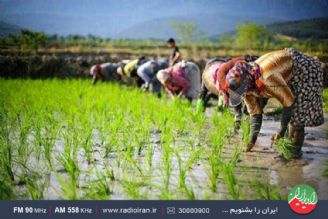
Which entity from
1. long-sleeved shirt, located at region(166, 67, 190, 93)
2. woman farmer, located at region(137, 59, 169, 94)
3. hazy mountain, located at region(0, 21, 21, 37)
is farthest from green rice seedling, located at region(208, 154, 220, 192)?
woman farmer, located at region(137, 59, 169, 94)

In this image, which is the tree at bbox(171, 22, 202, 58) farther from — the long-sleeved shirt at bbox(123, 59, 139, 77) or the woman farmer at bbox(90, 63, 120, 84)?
the woman farmer at bbox(90, 63, 120, 84)

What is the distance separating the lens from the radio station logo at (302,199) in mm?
Result: 2213

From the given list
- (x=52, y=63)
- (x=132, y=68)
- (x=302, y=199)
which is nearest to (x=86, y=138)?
(x=302, y=199)

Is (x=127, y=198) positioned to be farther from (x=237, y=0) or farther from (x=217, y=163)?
(x=237, y=0)

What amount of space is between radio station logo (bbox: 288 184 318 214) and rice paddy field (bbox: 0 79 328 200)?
0.12ft

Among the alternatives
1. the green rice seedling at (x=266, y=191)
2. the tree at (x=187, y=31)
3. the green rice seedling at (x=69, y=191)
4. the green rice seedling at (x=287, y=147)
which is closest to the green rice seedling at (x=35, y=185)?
the green rice seedling at (x=69, y=191)

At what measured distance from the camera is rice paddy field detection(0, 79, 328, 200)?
2.23m

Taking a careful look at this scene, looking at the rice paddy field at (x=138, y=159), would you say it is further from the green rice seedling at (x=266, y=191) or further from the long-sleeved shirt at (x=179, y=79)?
the long-sleeved shirt at (x=179, y=79)

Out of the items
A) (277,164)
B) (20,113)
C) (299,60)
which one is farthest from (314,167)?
(20,113)

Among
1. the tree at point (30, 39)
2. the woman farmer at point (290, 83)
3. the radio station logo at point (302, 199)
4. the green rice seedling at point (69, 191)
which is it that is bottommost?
the radio station logo at point (302, 199)

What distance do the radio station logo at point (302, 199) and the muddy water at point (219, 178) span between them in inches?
1.6

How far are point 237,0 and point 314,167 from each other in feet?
5.01

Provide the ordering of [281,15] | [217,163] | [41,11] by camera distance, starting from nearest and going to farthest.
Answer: [217,163] → [281,15] → [41,11]

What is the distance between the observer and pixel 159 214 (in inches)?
86.6
